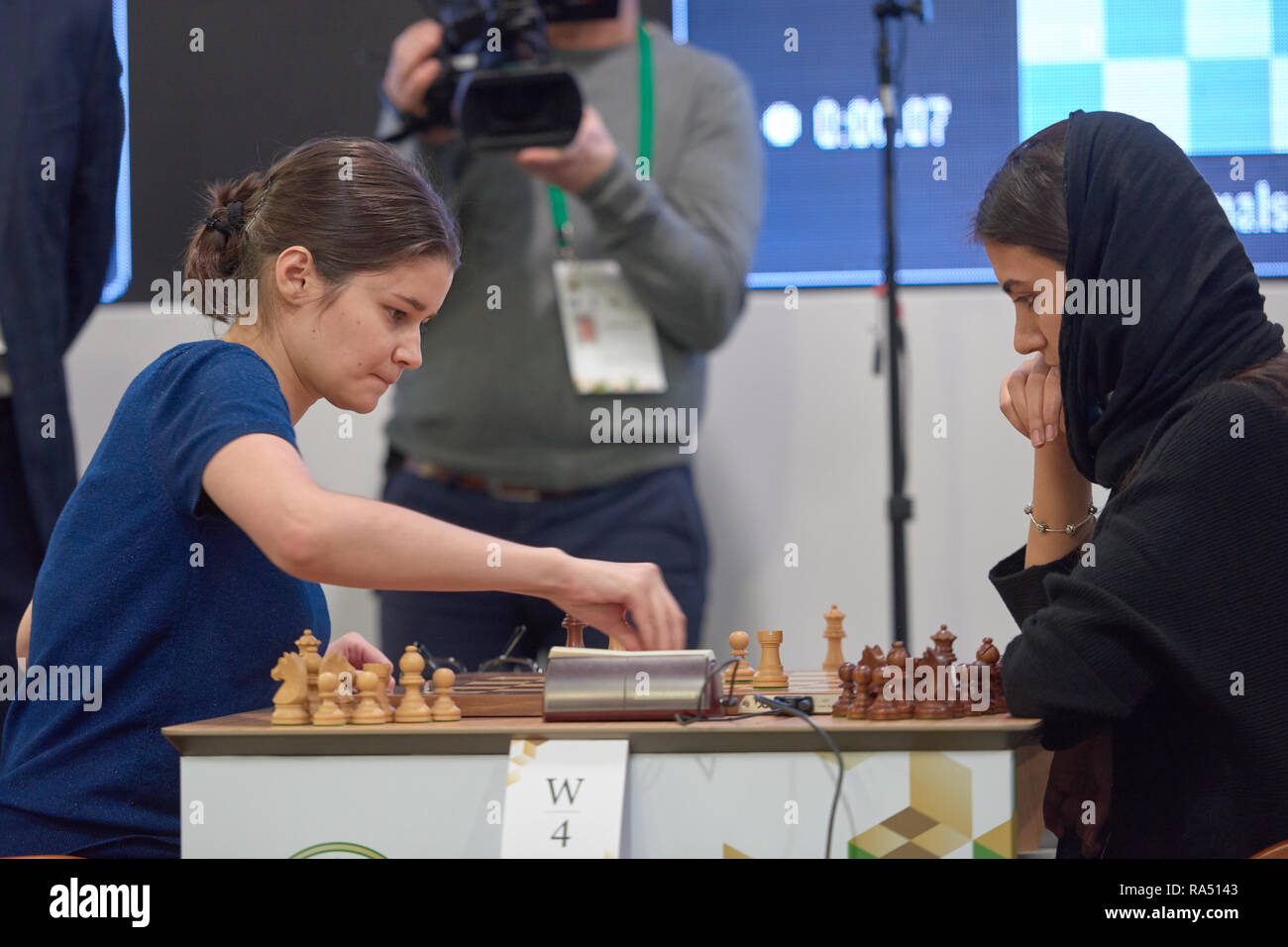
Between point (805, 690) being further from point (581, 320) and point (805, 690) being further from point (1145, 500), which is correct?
point (581, 320)

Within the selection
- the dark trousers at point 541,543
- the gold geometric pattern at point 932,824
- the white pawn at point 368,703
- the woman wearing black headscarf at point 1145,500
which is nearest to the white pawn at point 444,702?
the white pawn at point 368,703

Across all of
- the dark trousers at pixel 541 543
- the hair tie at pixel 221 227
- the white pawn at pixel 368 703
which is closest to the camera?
the white pawn at pixel 368 703

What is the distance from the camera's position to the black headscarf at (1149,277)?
1.19 m

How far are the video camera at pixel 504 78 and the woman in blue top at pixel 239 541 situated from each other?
3.33 feet

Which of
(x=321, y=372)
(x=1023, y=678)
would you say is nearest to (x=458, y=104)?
(x=321, y=372)

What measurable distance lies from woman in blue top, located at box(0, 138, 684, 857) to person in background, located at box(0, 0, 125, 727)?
112 centimetres

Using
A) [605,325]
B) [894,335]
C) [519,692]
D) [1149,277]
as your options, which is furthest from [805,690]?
[894,335]

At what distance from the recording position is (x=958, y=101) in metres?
2.65

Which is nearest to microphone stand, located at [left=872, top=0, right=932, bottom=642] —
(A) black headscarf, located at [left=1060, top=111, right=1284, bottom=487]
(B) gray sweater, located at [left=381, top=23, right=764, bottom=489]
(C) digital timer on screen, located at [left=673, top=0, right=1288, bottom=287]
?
(C) digital timer on screen, located at [left=673, top=0, right=1288, bottom=287]

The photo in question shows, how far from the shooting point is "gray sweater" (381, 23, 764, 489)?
2332 mm

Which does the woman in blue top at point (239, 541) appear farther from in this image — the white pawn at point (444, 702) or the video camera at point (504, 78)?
the video camera at point (504, 78)

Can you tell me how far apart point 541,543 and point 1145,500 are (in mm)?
1374
